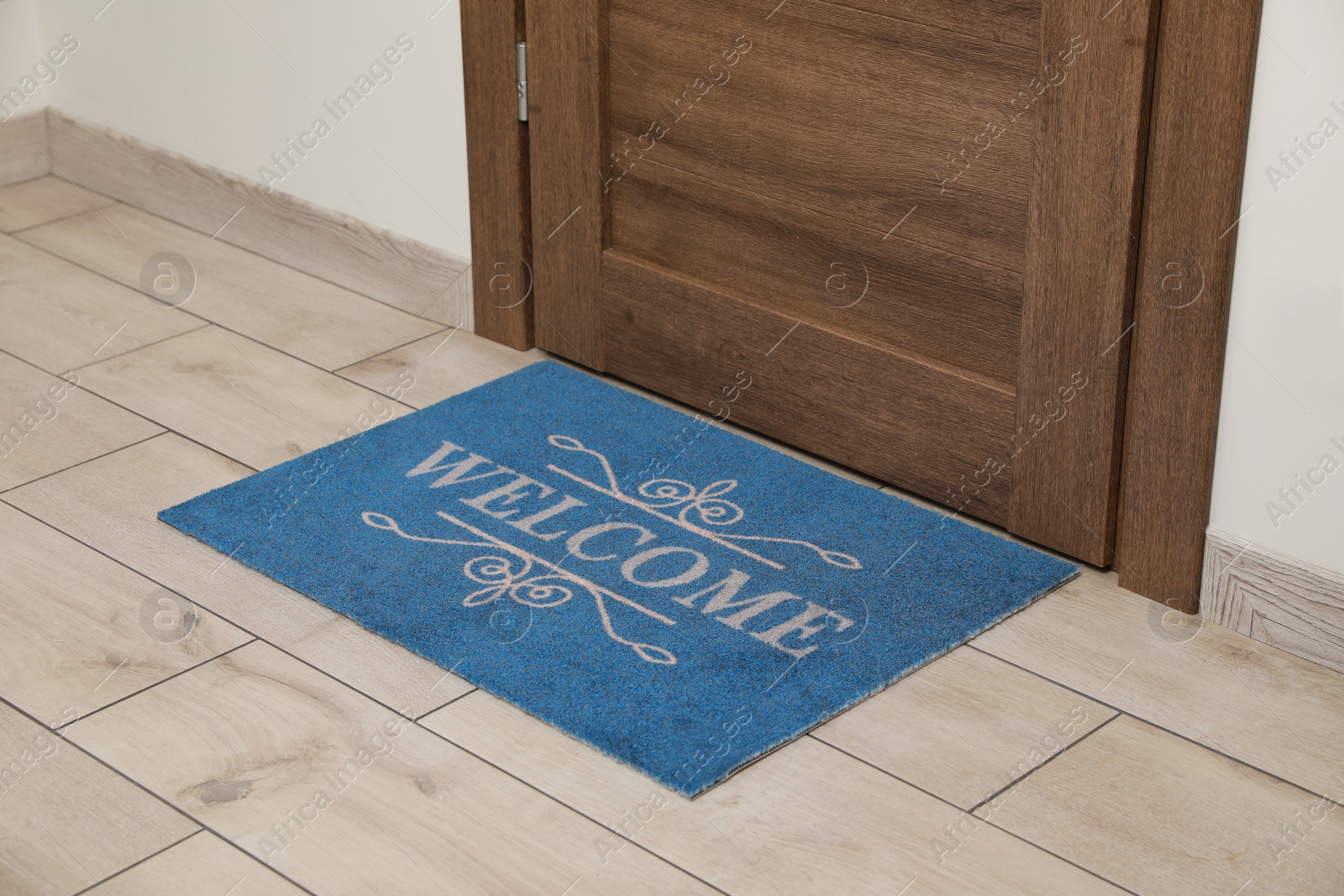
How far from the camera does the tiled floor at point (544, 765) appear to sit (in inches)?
55.7

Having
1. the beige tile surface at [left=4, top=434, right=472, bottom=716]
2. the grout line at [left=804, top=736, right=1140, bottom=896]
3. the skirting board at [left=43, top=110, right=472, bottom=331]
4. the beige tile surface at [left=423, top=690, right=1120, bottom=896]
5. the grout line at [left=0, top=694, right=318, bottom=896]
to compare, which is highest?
the skirting board at [left=43, top=110, right=472, bottom=331]

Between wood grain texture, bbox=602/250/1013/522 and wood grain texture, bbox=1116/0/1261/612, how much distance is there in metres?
0.19

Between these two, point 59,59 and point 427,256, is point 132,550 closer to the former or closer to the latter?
point 427,256

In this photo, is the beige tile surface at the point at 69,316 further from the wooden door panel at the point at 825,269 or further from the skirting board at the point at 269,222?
the wooden door panel at the point at 825,269

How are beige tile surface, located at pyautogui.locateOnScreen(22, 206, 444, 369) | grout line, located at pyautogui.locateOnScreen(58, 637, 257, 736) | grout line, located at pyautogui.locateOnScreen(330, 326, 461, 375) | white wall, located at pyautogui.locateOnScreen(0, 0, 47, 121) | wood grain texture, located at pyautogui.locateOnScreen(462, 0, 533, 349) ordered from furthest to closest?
white wall, located at pyautogui.locateOnScreen(0, 0, 47, 121), beige tile surface, located at pyautogui.locateOnScreen(22, 206, 444, 369), grout line, located at pyautogui.locateOnScreen(330, 326, 461, 375), wood grain texture, located at pyautogui.locateOnScreen(462, 0, 533, 349), grout line, located at pyautogui.locateOnScreen(58, 637, 257, 736)

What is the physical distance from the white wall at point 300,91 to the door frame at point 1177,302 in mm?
1058

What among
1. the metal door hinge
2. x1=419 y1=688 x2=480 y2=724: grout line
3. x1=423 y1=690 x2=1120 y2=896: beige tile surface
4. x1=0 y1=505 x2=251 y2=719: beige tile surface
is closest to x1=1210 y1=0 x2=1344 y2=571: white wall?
x1=423 y1=690 x2=1120 y2=896: beige tile surface

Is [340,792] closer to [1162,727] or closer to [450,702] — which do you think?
[450,702]

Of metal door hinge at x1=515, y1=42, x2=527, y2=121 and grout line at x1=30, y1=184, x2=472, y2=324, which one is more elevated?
metal door hinge at x1=515, y1=42, x2=527, y2=121

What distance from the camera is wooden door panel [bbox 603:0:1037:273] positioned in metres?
1.79

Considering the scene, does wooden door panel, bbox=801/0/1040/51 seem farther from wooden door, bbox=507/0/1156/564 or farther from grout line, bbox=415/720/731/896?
grout line, bbox=415/720/731/896

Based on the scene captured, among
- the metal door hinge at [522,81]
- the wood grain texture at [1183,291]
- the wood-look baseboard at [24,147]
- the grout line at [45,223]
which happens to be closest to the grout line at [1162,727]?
the wood grain texture at [1183,291]

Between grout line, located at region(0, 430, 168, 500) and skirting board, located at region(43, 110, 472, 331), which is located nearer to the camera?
grout line, located at region(0, 430, 168, 500)

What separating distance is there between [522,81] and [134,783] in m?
1.20
